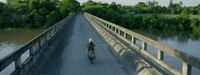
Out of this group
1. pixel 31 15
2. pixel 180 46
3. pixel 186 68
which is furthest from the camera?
pixel 31 15

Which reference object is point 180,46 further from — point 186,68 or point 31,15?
point 31,15

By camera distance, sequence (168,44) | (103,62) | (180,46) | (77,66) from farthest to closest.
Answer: (168,44)
(180,46)
(103,62)
(77,66)

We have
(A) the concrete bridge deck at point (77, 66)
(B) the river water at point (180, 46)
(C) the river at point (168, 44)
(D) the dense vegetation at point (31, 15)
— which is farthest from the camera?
(D) the dense vegetation at point (31, 15)

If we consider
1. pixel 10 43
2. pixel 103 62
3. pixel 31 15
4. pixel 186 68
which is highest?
pixel 186 68

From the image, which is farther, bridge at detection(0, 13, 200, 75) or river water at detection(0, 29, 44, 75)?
river water at detection(0, 29, 44, 75)

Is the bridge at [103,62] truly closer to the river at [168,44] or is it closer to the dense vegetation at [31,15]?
the river at [168,44]

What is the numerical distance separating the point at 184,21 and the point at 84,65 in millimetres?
129246

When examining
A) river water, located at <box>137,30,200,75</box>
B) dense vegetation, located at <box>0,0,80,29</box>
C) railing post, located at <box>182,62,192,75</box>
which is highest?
railing post, located at <box>182,62,192,75</box>

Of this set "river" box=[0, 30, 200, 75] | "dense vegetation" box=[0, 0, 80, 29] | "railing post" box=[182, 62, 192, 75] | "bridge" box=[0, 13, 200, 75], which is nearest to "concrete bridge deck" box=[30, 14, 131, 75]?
"bridge" box=[0, 13, 200, 75]

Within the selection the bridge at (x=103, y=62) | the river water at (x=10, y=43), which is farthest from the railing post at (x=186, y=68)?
the river water at (x=10, y=43)

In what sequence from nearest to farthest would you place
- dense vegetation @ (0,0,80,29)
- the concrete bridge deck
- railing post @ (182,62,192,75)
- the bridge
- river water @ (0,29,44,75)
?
railing post @ (182,62,192,75) → the bridge → the concrete bridge deck → river water @ (0,29,44,75) → dense vegetation @ (0,0,80,29)

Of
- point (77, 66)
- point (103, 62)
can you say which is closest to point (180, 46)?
point (103, 62)

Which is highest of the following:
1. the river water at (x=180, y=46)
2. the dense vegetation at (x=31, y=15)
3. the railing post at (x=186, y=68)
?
the railing post at (x=186, y=68)

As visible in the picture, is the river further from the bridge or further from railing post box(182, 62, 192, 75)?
railing post box(182, 62, 192, 75)
